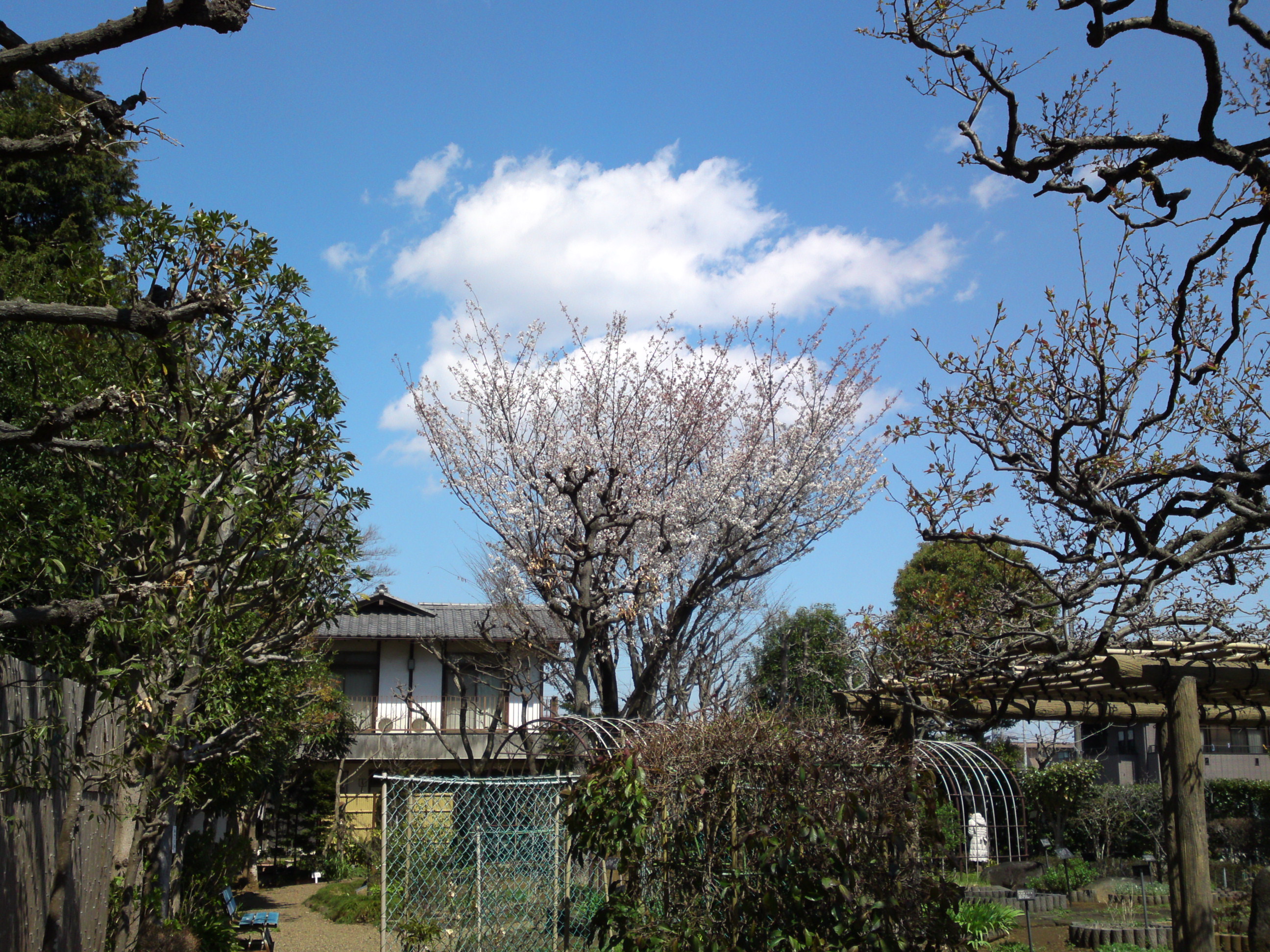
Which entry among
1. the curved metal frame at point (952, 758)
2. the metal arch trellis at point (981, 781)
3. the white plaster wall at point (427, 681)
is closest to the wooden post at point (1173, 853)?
the curved metal frame at point (952, 758)

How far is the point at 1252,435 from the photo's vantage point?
5.55 metres

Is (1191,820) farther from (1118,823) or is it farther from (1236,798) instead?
(1236,798)

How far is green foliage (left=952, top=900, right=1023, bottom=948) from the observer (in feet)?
28.6

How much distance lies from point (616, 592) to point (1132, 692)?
7446 mm

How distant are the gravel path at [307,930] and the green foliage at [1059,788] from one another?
10.8 meters

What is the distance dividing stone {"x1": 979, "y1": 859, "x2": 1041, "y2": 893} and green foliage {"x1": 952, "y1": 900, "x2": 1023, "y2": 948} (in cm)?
63

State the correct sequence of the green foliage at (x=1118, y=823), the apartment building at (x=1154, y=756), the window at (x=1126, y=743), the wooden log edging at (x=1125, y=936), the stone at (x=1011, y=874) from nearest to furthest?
1. the wooden log edging at (x=1125, y=936)
2. the stone at (x=1011, y=874)
3. the green foliage at (x=1118, y=823)
4. the apartment building at (x=1154, y=756)
5. the window at (x=1126, y=743)

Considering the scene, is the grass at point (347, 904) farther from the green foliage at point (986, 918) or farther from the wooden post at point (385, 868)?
the green foliage at point (986, 918)

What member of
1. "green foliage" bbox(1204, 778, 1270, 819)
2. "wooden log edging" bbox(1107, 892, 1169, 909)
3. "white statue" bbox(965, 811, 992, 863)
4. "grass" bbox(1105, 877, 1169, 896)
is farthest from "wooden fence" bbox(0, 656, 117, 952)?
"green foliage" bbox(1204, 778, 1270, 819)

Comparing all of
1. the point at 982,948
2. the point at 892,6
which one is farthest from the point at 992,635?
the point at 982,948

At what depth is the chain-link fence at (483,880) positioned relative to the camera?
6.49 meters

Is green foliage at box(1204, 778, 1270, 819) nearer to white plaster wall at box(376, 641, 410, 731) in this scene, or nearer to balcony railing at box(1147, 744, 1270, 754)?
balcony railing at box(1147, 744, 1270, 754)

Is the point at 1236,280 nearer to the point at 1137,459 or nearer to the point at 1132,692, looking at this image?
the point at 1137,459

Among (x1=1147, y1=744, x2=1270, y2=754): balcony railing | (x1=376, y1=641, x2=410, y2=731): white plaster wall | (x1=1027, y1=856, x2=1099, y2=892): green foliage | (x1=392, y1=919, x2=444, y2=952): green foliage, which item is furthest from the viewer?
(x1=1147, y1=744, x2=1270, y2=754): balcony railing
